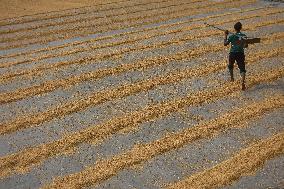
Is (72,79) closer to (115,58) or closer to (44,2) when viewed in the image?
(115,58)

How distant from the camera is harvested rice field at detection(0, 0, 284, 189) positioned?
7340mm

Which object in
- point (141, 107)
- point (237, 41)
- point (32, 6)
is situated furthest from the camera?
point (32, 6)

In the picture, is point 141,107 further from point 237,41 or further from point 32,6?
point 32,6

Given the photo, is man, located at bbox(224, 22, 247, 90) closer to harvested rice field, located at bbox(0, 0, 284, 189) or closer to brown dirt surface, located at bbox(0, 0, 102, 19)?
harvested rice field, located at bbox(0, 0, 284, 189)

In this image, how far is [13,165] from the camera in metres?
7.80

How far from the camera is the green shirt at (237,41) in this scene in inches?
396

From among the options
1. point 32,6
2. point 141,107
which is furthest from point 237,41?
point 32,6

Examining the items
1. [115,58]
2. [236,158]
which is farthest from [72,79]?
[236,158]

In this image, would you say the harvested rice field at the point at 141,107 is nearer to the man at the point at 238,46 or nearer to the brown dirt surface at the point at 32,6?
the man at the point at 238,46

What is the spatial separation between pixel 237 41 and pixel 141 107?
9.84 feet

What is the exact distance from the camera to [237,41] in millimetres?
10117

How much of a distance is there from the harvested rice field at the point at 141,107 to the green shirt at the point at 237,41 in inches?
41.7

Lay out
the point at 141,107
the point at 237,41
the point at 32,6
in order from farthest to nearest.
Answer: the point at 32,6, the point at 237,41, the point at 141,107

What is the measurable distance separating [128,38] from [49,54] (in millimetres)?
3111
